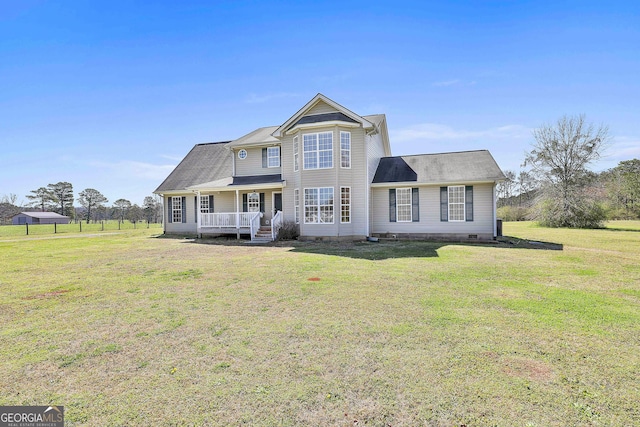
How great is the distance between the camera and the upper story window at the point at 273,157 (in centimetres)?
2019

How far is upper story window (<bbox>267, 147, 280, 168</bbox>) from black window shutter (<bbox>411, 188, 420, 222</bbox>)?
9.05 metres

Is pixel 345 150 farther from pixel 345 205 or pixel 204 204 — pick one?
pixel 204 204

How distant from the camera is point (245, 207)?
67.5ft

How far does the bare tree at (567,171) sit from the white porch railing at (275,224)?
27.6 m

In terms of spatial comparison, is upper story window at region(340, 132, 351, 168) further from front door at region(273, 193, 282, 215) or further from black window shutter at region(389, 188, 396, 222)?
front door at region(273, 193, 282, 215)

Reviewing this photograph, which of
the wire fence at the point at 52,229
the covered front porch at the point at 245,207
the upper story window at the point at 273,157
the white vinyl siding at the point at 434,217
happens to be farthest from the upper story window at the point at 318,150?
the wire fence at the point at 52,229

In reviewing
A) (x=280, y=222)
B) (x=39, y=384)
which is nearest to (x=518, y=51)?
(x=280, y=222)

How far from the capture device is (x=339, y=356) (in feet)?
12.2

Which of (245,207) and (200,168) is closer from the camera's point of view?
(245,207)

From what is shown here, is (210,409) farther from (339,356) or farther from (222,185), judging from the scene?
(222,185)

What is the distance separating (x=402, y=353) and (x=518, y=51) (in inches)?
659

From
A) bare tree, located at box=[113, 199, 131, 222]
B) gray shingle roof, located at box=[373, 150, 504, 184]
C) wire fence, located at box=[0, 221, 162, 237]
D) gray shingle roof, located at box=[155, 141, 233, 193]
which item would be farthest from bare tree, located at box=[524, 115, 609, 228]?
bare tree, located at box=[113, 199, 131, 222]

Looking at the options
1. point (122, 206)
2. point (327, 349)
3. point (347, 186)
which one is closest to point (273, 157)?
point (347, 186)

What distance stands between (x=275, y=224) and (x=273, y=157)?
206 inches
